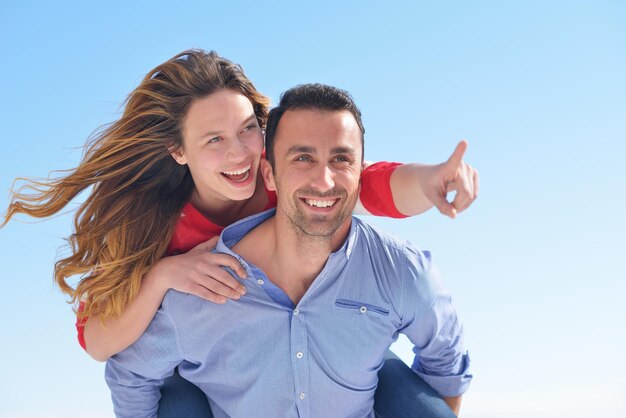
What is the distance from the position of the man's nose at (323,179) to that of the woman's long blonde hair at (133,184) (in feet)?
3.16

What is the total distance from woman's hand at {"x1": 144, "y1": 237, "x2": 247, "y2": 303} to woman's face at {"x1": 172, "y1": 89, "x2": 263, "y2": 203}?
0.51 m

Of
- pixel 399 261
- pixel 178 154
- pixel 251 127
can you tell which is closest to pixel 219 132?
pixel 251 127

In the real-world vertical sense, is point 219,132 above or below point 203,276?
above

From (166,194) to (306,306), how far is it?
50.5 inches

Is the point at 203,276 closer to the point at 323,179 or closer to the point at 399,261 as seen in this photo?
the point at 323,179

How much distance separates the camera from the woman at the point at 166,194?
3896 mm

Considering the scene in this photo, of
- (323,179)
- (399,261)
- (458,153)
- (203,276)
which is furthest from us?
(399,261)

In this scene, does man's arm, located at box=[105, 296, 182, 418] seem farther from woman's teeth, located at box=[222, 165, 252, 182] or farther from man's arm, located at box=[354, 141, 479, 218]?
man's arm, located at box=[354, 141, 479, 218]

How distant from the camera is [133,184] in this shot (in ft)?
15.1

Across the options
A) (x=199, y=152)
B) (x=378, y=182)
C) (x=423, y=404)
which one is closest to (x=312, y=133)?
(x=378, y=182)

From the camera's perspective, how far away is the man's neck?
384cm

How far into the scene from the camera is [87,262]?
14.6 ft

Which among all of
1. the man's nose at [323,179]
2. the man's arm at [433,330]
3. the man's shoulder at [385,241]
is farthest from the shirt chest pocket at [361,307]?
the man's nose at [323,179]

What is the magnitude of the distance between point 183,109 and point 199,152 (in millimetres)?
292
